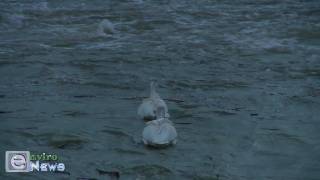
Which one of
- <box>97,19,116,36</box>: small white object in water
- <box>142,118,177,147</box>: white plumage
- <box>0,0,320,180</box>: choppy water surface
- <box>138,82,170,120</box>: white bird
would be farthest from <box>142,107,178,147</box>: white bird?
<box>97,19,116,36</box>: small white object in water

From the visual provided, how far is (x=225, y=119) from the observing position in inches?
411

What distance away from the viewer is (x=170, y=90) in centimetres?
1202

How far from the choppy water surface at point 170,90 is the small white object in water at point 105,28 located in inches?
1.1

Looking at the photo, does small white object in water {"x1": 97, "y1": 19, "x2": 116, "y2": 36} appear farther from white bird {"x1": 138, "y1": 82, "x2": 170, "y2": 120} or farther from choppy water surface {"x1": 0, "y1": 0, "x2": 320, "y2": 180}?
white bird {"x1": 138, "y1": 82, "x2": 170, "y2": 120}

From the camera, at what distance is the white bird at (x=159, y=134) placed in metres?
9.03

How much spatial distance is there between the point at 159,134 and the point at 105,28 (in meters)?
9.23

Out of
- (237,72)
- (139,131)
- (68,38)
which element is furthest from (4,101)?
(68,38)

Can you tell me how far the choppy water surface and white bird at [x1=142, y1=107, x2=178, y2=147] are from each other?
0.14m

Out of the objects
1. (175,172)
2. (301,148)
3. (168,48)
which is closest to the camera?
(175,172)

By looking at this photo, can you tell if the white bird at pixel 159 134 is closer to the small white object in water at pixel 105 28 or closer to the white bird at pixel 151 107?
the white bird at pixel 151 107

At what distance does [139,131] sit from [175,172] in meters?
1.54

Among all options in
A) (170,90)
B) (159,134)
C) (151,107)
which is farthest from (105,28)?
(159,134)

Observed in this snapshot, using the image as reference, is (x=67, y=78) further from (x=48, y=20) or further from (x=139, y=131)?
(x=48, y=20)

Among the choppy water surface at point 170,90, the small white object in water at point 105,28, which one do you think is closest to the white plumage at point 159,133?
the choppy water surface at point 170,90
